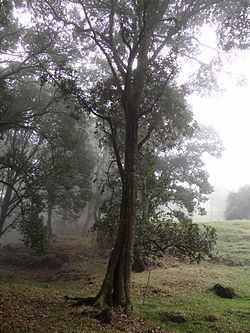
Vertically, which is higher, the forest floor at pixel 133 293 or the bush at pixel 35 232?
the bush at pixel 35 232

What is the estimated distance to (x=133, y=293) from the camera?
56.4ft

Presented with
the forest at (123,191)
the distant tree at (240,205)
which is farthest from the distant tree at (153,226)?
the distant tree at (240,205)

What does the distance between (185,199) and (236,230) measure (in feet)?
36.0

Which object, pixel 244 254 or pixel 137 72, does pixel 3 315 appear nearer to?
pixel 137 72

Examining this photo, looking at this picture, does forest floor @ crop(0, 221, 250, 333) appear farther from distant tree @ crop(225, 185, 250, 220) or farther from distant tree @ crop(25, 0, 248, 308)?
distant tree @ crop(225, 185, 250, 220)

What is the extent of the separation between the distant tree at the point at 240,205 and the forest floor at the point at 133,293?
23.8 m

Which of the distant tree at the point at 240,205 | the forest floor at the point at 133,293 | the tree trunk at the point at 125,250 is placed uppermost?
the distant tree at the point at 240,205

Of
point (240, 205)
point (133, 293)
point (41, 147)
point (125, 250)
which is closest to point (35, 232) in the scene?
point (133, 293)

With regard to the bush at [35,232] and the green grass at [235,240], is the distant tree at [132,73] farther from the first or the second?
the green grass at [235,240]

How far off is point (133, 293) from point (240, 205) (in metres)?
45.3

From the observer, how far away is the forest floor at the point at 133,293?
11.0 meters

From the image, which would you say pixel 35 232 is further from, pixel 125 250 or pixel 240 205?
pixel 240 205

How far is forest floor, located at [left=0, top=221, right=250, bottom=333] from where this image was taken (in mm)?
10953

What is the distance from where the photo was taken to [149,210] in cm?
1823
